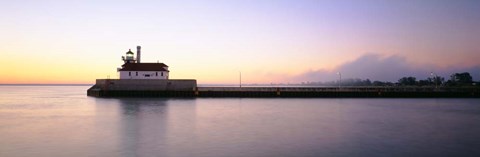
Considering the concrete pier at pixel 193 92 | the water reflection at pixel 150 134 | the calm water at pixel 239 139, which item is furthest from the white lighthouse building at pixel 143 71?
the calm water at pixel 239 139

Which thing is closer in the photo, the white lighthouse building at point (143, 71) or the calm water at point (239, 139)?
the calm water at point (239, 139)

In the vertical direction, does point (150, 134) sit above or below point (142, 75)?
below

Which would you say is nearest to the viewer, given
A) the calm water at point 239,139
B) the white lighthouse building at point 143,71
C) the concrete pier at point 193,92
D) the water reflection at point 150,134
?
the calm water at point 239,139

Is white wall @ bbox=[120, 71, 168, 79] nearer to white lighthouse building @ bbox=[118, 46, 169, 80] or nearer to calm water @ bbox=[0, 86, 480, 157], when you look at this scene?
white lighthouse building @ bbox=[118, 46, 169, 80]

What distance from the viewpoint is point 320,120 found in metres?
26.7

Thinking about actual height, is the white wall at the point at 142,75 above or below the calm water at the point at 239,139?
above

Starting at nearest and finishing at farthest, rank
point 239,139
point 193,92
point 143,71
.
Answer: point 239,139 < point 143,71 < point 193,92

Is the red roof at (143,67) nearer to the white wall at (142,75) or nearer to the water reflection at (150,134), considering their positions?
the white wall at (142,75)

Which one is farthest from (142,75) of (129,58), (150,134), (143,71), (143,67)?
(150,134)

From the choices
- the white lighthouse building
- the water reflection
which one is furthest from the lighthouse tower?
the water reflection

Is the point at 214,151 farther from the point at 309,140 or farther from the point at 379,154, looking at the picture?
the point at 379,154

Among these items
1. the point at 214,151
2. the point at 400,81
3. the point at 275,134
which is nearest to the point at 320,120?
the point at 275,134

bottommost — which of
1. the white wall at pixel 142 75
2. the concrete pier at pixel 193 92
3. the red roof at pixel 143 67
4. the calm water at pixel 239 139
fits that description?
the calm water at pixel 239 139

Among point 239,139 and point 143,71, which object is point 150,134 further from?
point 143,71
